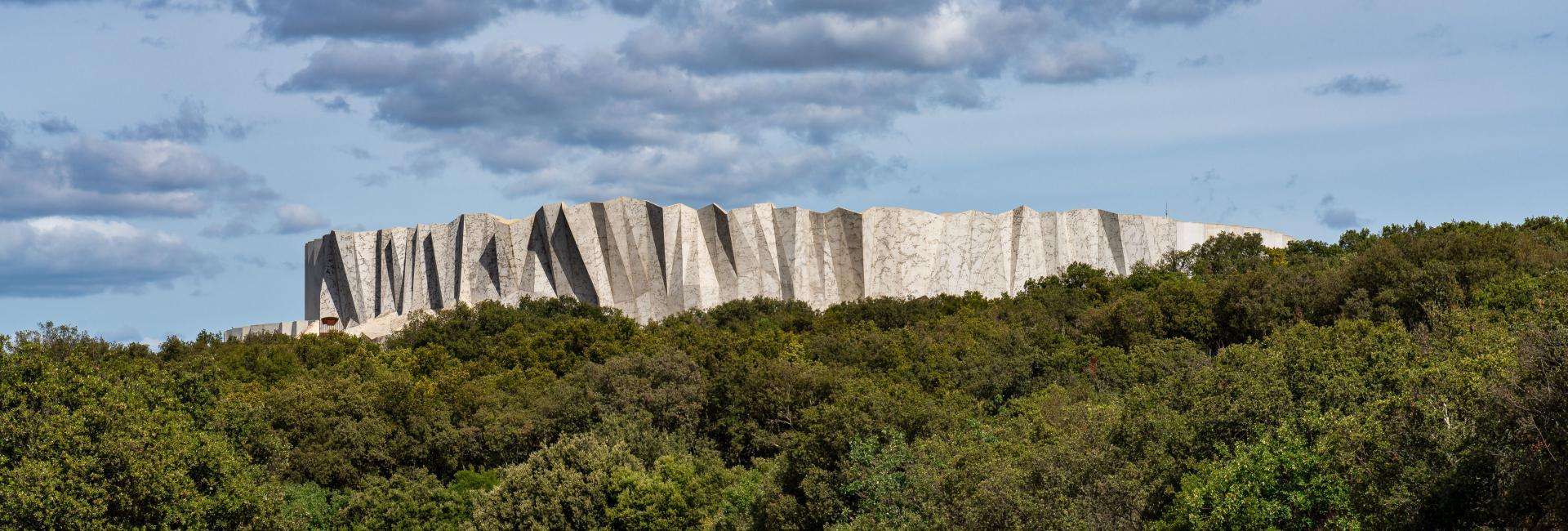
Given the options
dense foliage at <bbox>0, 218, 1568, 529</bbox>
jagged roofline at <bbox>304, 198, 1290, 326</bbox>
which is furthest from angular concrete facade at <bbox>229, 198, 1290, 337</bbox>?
dense foliage at <bbox>0, 218, 1568, 529</bbox>

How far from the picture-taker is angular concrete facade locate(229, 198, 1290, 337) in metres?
62.0

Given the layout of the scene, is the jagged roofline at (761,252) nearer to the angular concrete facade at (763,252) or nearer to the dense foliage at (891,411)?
the angular concrete facade at (763,252)

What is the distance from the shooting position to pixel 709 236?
62.8 meters

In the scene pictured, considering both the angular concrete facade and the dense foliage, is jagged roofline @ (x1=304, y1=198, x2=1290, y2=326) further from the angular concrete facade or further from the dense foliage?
the dense foliage

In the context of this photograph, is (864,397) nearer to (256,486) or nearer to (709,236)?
(256,486)

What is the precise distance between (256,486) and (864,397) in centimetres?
1307

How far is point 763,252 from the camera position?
62.4 m

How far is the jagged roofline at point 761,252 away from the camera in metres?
62.0

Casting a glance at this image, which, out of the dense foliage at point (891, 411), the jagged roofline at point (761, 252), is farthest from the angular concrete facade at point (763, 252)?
the dense foliage at point (891, 411)

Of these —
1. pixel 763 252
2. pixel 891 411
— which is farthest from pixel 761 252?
pixel 891 411

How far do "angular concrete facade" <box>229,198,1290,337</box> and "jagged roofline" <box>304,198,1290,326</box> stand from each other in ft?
0.16

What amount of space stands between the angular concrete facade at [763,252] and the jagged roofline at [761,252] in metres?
0.05

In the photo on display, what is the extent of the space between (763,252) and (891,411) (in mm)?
28667

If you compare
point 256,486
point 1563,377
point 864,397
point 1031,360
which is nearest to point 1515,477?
point 1563,377
